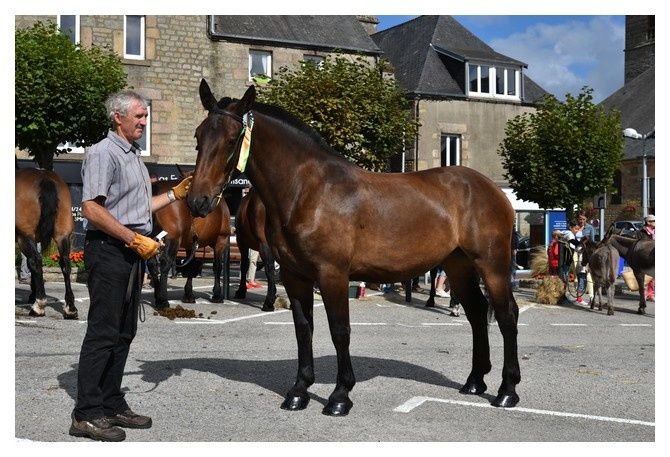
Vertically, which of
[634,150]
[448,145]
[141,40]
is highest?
[141,40]

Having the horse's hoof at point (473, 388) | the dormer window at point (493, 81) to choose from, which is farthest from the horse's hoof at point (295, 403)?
the dormer window at point (493, 81)

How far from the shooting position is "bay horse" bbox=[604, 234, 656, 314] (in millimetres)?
15655

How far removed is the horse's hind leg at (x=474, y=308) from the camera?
23.7 ft

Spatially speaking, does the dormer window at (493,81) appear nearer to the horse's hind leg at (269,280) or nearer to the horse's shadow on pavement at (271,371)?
the horse's hind leg at (269,280)

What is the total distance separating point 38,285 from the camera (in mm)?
11586

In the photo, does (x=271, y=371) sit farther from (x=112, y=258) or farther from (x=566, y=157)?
(x=566, y=157)

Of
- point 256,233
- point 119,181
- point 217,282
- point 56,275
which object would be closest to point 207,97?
point 119,181

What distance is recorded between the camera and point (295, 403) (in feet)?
20.9

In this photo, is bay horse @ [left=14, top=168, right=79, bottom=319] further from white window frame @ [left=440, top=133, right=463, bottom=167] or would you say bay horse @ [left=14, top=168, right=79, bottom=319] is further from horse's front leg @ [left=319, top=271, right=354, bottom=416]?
white window frame @ [left=440, top=133, right=463, bottom=167]

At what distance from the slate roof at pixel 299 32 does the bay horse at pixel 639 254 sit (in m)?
17.6

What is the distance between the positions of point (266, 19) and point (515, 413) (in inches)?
1126

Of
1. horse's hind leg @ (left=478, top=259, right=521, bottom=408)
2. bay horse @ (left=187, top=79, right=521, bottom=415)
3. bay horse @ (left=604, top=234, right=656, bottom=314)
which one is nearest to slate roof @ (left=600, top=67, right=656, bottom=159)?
bay horse @ (left=604, top=234, right=656, bottom=314)

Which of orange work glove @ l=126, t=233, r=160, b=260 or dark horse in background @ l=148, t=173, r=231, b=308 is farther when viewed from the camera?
dark horse in background @ l=148, t=173, r=231, b=308

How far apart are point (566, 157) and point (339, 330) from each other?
63.8 feet
